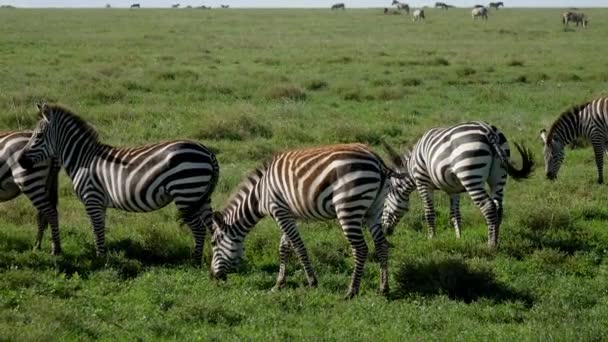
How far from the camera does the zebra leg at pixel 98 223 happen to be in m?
8.80

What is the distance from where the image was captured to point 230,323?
22.9 feet

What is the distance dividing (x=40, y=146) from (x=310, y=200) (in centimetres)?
349

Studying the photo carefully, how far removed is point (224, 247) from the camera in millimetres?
8344

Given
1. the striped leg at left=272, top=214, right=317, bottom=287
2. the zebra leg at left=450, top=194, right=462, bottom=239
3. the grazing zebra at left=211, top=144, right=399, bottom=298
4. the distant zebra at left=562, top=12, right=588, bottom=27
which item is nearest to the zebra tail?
the zebra leg at left=450, top=194, right=462, bottom=239

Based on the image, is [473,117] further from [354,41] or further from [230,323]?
[354,41]

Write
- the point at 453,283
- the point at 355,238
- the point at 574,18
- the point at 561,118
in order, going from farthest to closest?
1. the point at 574,18
2. the point at 561,118
3. the point at 453,283
4. the point at 355,238

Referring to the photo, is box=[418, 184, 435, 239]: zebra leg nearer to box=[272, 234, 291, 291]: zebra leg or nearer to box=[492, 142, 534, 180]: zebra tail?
box=[492, 142, 534, 180]: zebra tail

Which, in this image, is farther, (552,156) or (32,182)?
(552,156)

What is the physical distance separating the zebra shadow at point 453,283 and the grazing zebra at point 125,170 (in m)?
2.43

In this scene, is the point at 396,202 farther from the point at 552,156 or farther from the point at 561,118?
the point at 561,118

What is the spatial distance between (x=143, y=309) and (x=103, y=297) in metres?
0.61

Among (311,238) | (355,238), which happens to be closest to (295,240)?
(355,238)

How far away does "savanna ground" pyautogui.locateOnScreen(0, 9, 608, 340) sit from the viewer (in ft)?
22.8

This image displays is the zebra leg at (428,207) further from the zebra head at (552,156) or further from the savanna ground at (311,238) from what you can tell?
the zebra head at (552,156)
